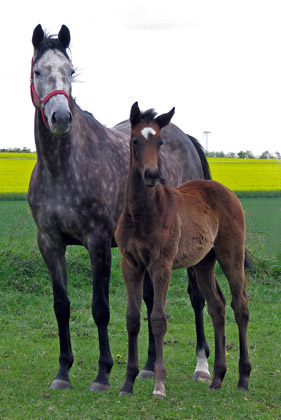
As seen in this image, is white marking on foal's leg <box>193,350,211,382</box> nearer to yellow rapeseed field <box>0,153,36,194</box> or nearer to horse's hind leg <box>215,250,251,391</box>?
horse's hind leg <box>215,250,251,391</box>

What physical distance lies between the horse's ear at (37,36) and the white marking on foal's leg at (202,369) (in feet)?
11.9

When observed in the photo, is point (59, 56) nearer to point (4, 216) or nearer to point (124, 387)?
point (124, 387)

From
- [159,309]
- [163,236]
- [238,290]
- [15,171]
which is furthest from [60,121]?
[15,171]

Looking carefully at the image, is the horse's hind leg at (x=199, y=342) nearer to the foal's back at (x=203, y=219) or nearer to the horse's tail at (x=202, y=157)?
the foal's back at (x=203, y=219)

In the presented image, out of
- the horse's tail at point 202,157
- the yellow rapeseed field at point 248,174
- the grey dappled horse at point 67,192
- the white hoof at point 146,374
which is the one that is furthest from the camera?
the yellow rapeseed field at point 248,174

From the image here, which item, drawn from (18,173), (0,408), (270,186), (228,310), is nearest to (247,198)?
(270,186)

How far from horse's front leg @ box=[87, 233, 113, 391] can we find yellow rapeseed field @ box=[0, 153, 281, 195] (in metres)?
20.0

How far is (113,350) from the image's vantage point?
7.40 metres

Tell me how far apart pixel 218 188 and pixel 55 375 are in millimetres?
2576

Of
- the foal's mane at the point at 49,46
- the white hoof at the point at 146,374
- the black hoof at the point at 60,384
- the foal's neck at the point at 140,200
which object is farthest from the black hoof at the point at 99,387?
the foal's mane at the point at 49,46

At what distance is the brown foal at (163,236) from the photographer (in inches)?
205

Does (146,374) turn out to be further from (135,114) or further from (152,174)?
(135,114)

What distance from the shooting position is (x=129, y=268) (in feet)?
17.8

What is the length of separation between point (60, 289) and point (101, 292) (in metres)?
A: 0.48
